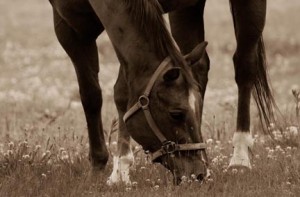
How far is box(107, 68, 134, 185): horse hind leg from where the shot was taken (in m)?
6.25

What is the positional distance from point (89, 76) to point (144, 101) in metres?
1.73

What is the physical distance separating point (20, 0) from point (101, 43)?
14348mm

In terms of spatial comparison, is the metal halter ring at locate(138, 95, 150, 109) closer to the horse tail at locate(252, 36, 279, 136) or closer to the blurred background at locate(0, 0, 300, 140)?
the blurred background at locate(0, 0, 300, 140)

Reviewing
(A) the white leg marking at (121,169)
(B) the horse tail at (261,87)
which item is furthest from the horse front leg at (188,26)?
(A) the white leg marking at (121,169)

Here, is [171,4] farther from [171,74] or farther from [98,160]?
[98,160]

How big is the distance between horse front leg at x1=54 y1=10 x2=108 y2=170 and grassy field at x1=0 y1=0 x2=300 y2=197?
16 cm

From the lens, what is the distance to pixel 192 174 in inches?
209

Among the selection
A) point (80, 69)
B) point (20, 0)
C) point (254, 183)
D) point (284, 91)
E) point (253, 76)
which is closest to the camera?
point (254, 183)

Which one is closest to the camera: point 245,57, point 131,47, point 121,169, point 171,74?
point 171,74

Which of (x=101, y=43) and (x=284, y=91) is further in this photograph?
(x=101, y=43)

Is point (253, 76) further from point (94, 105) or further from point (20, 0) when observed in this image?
point (20, 0)

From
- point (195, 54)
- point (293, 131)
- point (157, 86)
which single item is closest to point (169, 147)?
point (157, 86)

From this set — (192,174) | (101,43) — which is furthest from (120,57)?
(101,43)

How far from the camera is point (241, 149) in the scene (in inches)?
A: 283
